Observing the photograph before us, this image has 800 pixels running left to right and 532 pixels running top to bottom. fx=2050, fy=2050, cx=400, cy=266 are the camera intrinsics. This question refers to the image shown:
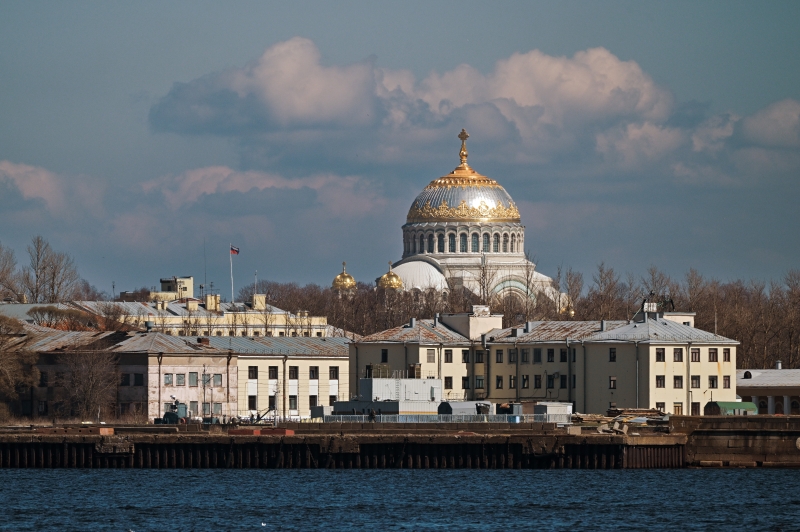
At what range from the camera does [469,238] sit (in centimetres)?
18638

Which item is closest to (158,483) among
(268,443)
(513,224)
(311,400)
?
(268,443)

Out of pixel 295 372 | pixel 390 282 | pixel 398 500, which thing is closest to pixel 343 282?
pixel 390 282

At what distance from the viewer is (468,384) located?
9500 centimetres

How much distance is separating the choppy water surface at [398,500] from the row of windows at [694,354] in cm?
1467

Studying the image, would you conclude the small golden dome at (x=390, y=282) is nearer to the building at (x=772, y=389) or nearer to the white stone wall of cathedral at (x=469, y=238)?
the white stone wall of cathedral at (x=469, y=238)

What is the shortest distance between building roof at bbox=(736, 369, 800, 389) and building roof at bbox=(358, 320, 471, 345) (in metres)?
13.6

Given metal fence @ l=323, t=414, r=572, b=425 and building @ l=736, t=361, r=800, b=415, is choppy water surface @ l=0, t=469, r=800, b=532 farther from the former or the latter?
building @ l=736, t=361, r=800, b=415

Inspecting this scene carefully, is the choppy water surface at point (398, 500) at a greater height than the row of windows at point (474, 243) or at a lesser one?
lesser

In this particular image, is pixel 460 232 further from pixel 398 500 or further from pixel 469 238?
pixel 398 500

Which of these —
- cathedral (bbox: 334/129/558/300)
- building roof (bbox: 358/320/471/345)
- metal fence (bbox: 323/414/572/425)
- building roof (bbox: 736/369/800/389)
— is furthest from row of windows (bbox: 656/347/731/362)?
cathedral (bbox: 334/129/558/300)

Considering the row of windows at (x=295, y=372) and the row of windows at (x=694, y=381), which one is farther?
the row of windows at (x=295, y=372)

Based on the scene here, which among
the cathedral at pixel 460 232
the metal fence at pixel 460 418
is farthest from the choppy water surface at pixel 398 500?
the cathedral at pixel 460 232

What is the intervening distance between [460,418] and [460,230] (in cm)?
10911

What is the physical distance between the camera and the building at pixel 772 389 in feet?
318
